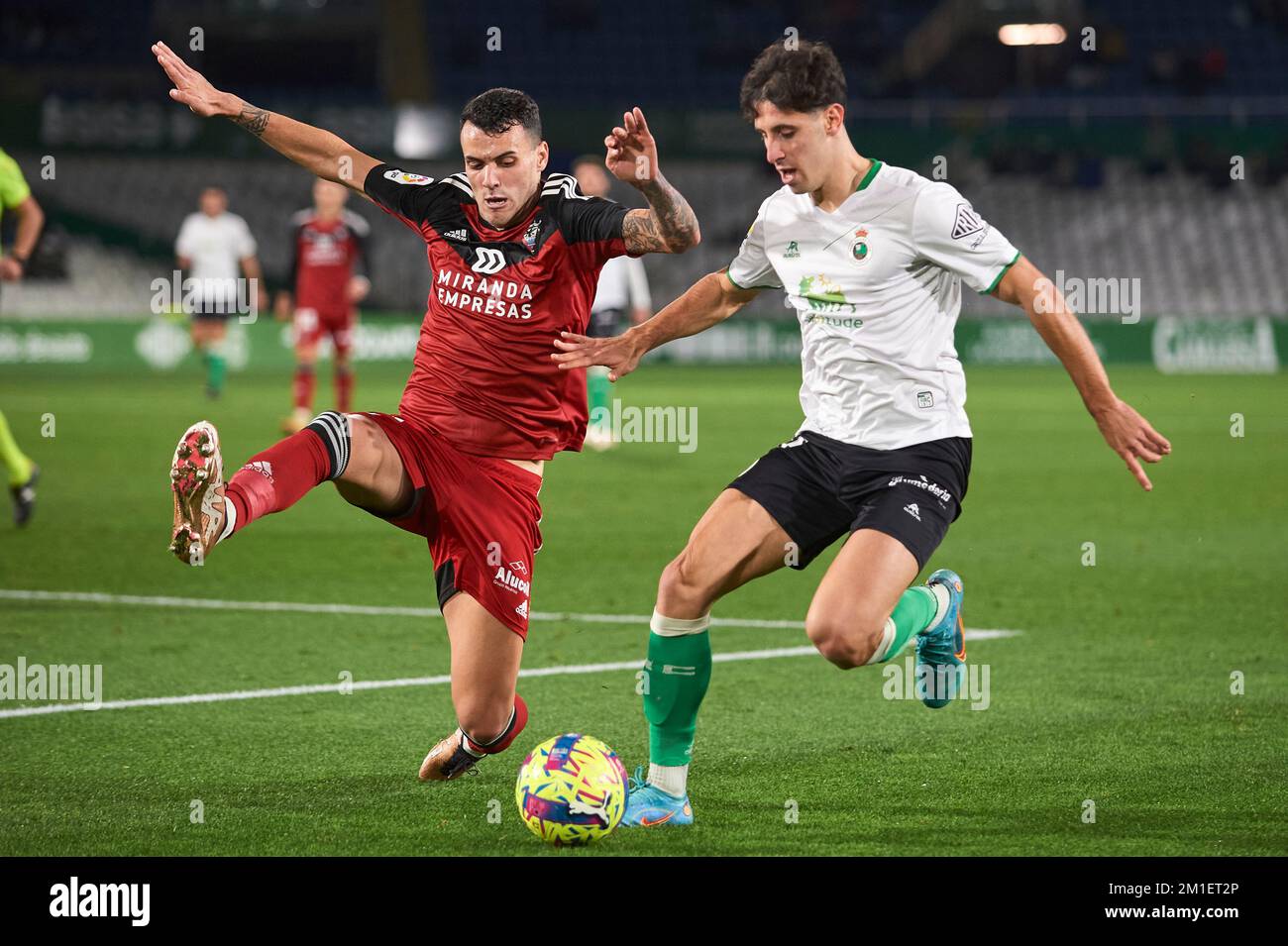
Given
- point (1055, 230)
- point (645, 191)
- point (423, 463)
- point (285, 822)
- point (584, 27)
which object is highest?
point (584, 27)

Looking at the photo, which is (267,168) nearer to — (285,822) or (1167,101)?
(1167,101)

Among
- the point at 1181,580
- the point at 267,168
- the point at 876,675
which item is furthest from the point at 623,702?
the point at 267,168

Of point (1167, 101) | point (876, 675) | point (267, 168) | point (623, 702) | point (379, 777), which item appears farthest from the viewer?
point (1167, 101)

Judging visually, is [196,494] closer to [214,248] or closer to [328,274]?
[328,274]

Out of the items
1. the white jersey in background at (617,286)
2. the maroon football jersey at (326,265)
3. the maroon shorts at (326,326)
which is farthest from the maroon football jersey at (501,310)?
the maroon football jersey at (326,265)

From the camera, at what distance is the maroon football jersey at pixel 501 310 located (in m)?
5.76

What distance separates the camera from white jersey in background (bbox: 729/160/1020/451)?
17.5 feet

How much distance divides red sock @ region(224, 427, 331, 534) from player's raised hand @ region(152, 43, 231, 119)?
125 cm

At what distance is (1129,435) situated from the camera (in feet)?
16.5

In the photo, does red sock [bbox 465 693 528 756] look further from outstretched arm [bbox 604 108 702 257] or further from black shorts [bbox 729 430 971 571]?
outstretched arm [bbox 604 108 702 257]

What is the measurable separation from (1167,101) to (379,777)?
36.2 metres

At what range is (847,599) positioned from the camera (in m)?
5.05

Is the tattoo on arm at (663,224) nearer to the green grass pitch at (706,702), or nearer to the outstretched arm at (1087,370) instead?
the outstretched arm at (1087,370)

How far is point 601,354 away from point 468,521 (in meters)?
0.74
